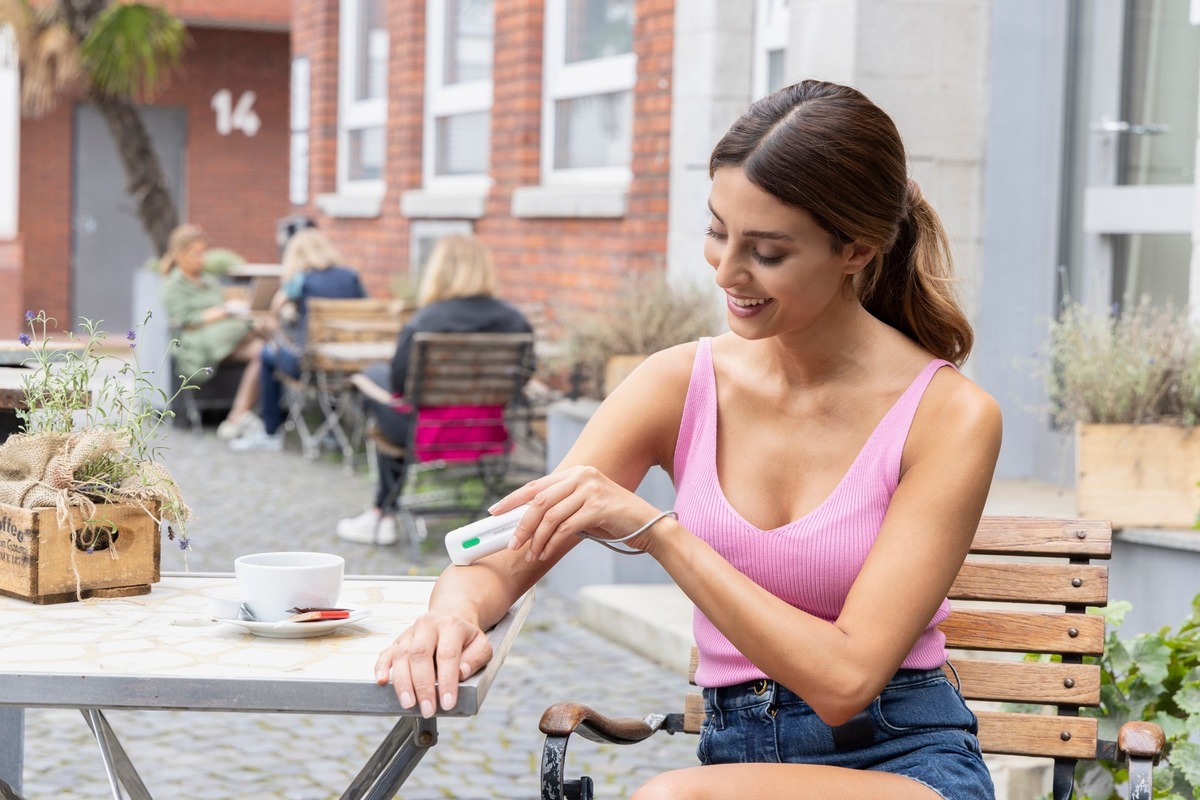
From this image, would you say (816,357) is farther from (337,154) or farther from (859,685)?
(337,154)

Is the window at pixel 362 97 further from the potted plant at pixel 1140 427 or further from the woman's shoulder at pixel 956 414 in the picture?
the woman's shoulder at pixel 956 414

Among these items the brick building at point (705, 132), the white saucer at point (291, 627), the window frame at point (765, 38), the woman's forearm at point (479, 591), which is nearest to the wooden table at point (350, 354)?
the brick building at point (705, 132)

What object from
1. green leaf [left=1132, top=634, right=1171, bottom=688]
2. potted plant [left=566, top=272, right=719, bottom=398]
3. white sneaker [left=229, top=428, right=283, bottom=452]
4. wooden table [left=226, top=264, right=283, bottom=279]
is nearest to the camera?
green leaf [left=1132, top=634, right=1171, bottom=688]

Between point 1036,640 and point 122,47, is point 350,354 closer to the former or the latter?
point 122,47

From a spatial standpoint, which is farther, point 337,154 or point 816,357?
point 337,154

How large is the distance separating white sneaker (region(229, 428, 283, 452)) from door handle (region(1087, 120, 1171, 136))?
255 inches

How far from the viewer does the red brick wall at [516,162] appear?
8125mm

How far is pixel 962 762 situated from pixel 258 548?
5.35m

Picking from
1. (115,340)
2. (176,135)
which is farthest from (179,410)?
(176,135)

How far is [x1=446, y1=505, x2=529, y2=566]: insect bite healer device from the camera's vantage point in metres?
2.07

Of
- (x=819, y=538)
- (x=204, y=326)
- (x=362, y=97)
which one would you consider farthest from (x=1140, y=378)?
(x=362, y=97)

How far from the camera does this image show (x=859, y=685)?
2049 mm

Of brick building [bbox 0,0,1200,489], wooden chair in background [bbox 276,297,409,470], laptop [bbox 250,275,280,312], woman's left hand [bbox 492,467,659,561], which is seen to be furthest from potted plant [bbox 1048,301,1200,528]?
laptop [bbox 250,275,280,312]

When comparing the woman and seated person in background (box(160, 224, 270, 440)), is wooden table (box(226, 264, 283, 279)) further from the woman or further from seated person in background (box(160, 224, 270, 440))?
the woman
